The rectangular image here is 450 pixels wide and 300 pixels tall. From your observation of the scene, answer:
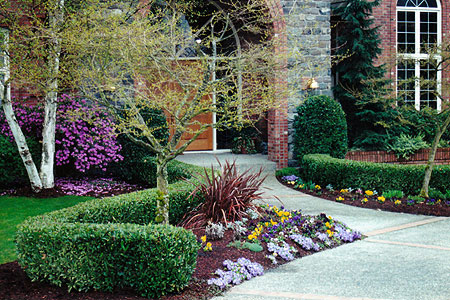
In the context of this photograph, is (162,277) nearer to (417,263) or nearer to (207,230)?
(207,230)

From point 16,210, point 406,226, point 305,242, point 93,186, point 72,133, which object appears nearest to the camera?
point 305,242

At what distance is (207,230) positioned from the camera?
529 cm

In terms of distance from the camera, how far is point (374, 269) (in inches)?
181

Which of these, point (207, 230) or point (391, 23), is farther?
point (391, 23)

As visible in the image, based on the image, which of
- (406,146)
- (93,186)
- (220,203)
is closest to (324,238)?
(220,203)

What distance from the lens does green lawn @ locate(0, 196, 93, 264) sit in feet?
17.7

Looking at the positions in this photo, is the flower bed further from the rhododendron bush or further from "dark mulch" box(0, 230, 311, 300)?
the rhododendron bush

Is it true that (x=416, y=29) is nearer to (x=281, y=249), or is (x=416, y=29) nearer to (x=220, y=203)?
(x=220, y=203)

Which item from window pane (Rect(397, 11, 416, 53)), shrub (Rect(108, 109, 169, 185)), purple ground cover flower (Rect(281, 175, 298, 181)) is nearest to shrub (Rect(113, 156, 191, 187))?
shrub (Rect(108, 109, 169, 185))

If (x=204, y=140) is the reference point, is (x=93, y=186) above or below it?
below

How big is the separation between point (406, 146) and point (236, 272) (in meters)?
8.66

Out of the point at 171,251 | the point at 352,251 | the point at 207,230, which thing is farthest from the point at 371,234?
the point at 171,251

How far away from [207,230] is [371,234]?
2107 millimetres

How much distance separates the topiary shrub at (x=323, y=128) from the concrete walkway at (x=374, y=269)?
3.54 metres
